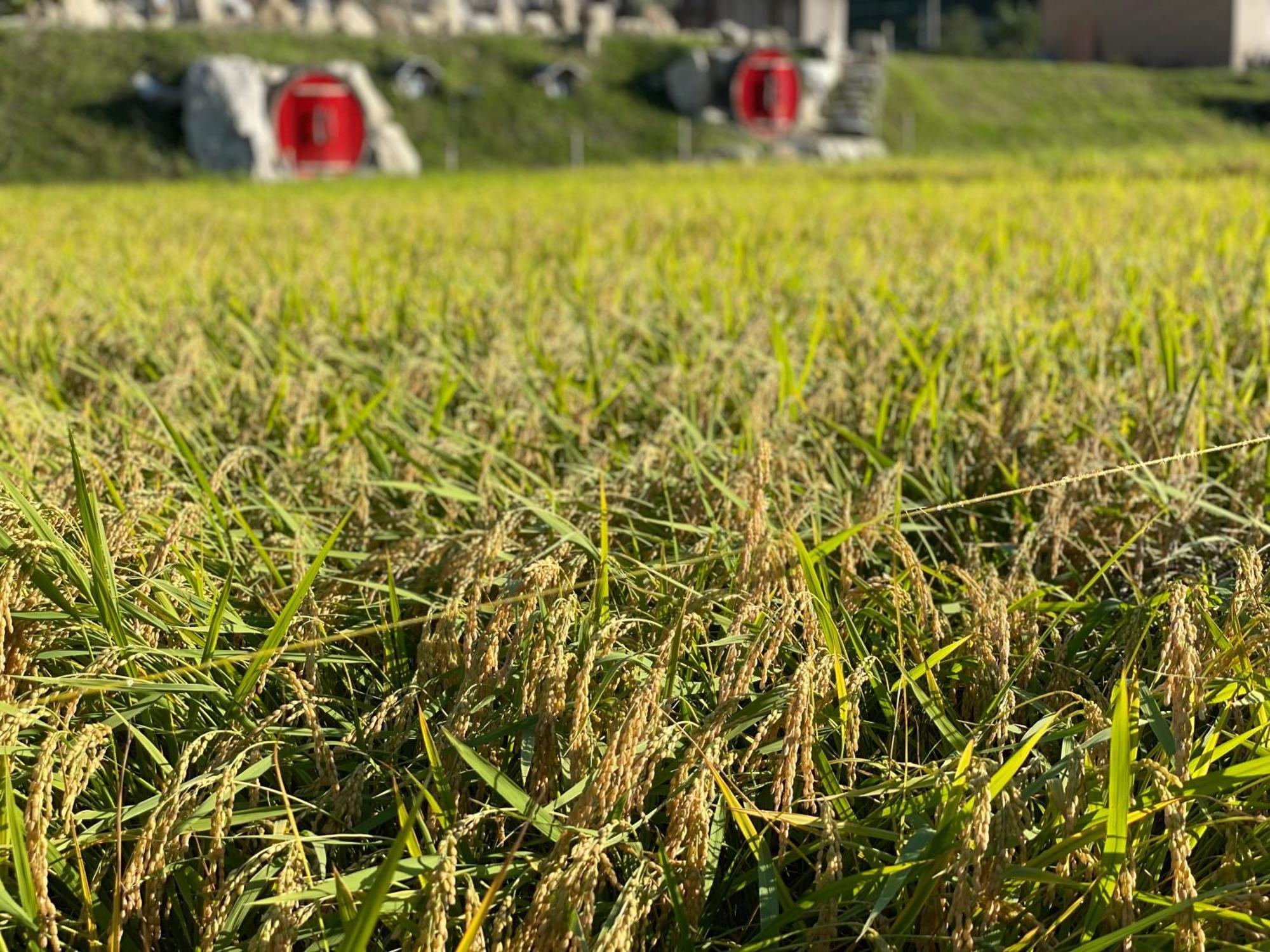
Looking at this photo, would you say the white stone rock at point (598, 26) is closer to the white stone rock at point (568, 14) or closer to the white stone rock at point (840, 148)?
the white stone rock at point (568, 14)

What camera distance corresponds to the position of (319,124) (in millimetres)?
18766

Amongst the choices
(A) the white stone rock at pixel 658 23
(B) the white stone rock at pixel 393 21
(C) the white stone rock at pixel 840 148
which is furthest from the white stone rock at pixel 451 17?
(C) the white stone rock at pixel 840 148

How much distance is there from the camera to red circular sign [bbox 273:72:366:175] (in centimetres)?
1869

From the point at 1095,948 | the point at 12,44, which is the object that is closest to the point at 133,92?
the point at 12,44

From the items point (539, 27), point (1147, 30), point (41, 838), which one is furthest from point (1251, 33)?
point (41, 838)

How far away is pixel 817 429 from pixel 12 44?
20745 mm

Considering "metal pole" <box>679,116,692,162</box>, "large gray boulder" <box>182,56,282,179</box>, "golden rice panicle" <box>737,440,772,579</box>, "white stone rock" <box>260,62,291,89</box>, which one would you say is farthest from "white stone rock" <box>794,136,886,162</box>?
"golden rice panicle" <box>737,440,772,579</box>

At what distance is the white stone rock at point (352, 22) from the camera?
75.0 ft

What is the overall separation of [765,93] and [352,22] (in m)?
8.15

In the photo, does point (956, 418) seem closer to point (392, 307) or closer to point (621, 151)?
point (392, 307)

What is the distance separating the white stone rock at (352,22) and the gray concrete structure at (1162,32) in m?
20.7

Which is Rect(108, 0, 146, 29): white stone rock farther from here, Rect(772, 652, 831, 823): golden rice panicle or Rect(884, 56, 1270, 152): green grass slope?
Rect(772, 652, 831, 823): golden rice panicle

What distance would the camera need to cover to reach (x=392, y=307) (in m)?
3.29

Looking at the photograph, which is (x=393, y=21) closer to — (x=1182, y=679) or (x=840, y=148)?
(x=840, y=148)
